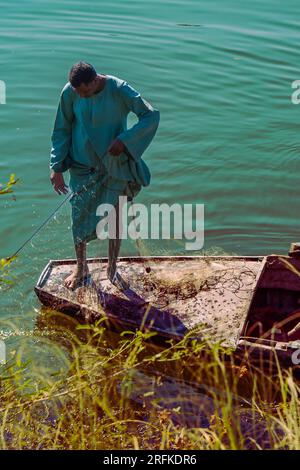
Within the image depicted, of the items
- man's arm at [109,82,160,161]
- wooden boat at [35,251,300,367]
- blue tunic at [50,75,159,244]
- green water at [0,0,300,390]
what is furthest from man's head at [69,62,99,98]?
green water at [0,0,300,390]

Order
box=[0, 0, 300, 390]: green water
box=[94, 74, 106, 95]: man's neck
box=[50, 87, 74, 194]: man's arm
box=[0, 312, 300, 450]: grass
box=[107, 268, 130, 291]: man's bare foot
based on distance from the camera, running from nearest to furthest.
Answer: box=[0, 312, 300, 450]: grass
box=[94, 74, 106, 95]: man's neck
box=[50, 87, 74, 194]: man's arm
box=[107, 268, 130, 291]: man's bare foot
box=[0, 0, 300, 390]: green water

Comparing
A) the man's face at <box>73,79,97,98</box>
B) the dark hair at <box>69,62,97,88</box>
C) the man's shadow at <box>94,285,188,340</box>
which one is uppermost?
the dark hair at <box>69,62,97,88</box>

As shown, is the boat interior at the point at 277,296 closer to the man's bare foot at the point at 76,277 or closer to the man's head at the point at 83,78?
the man's bare foot at the point at 76,277

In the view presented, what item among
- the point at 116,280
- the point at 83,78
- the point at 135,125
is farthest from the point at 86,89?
the point at 116,280

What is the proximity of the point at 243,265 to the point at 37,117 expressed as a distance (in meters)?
5.15

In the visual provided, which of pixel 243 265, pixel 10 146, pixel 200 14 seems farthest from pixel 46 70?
pixel 243 265

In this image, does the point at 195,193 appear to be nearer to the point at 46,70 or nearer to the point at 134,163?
the point at 134,163

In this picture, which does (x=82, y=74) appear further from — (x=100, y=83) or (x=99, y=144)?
(x=99, y=144)

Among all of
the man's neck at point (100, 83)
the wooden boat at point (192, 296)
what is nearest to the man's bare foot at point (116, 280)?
the wooden boat at point (192, 296)

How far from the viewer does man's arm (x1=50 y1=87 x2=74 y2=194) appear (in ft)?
20.6

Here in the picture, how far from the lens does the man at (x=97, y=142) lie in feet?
Result: 20.1

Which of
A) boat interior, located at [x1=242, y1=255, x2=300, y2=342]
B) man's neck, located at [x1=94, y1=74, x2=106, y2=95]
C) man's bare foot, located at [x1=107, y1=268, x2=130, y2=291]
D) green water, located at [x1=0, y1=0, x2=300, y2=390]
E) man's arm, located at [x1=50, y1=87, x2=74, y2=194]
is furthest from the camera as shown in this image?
green water, located at [x1=0, y1=0, x2=300, y2=390]

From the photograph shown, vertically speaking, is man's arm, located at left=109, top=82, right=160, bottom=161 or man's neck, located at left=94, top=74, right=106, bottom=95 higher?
man's neck, located at left=94, top=74, right=106, bottom=95

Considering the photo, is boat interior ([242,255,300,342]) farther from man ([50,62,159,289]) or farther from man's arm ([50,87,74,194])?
man's arm ([50,87,74,194])
